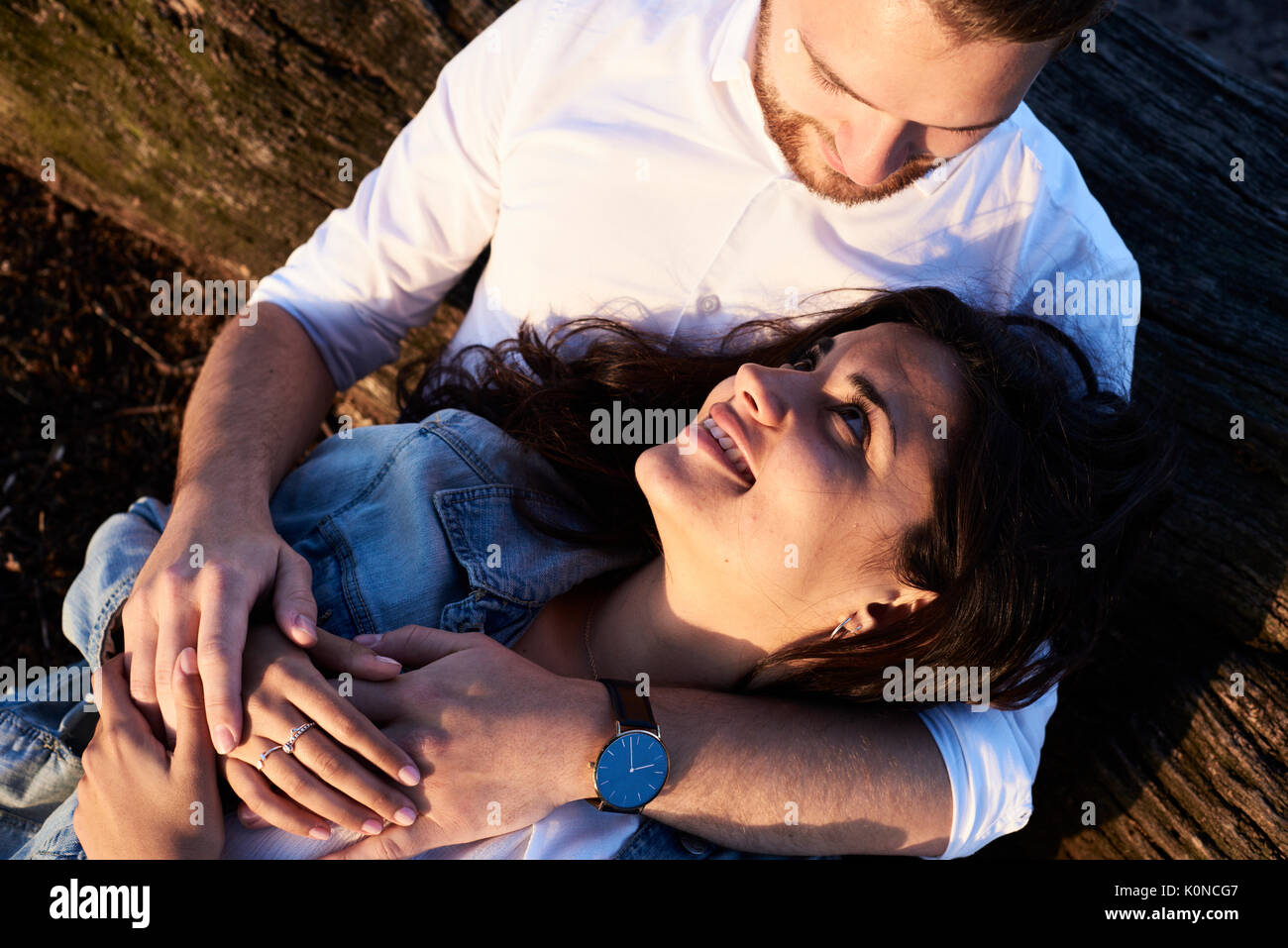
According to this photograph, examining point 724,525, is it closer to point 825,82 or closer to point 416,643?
point 416,643

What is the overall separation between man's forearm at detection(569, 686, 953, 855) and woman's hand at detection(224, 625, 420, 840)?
526 millimetres

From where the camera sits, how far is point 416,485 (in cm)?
248

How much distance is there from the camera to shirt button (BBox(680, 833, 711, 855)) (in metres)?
2.37

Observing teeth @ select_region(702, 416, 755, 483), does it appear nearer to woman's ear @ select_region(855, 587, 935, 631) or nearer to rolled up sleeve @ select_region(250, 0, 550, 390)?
woman's ear @ select_region(855, 587, 935, 631)

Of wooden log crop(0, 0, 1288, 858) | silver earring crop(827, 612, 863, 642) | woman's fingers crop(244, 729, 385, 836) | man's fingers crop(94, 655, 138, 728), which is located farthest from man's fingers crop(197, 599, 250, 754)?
wooden log crop(0, 0, 1288, 858)

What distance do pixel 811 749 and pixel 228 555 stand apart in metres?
1.55

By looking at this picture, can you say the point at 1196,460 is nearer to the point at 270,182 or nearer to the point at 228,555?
the point at 228,555

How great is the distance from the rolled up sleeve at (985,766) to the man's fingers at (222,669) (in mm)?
1758

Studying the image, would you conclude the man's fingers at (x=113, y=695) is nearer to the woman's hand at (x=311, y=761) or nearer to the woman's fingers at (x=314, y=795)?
the woman's hand at (x=311, y=761)

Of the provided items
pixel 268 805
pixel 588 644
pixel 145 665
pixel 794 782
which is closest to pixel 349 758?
pixel 268 805

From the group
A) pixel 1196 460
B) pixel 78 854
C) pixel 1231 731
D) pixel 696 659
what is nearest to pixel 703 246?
pixel 696 659

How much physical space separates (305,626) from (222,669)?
197 mm

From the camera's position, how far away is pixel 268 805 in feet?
6.53

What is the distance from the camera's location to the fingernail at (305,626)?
82.7 inches
